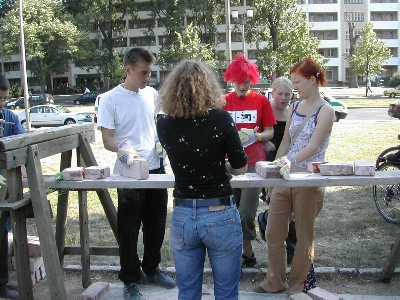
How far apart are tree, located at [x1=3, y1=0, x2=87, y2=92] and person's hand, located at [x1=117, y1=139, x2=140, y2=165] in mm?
44406

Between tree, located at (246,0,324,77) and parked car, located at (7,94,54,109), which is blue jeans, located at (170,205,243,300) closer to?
tree, located at (246,0,324,77)

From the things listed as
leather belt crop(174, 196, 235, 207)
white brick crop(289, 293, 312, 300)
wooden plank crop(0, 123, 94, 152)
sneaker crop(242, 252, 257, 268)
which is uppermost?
wooden plank crop(0, 123, 94, 152)

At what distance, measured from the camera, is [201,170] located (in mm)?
2611

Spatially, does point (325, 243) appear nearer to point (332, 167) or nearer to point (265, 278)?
point (265, 278)

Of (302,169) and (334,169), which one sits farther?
(302,169)

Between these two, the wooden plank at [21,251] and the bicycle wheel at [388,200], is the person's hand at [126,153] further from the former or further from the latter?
Result: the bicycle wheel at [388,200]

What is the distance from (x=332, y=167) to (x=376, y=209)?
10.8 feet

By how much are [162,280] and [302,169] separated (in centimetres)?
154

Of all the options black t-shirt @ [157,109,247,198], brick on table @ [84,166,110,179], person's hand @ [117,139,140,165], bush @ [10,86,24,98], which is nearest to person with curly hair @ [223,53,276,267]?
person's hand @ [117,139,140,165]

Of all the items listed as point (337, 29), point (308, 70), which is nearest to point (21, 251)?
point (308, 70)

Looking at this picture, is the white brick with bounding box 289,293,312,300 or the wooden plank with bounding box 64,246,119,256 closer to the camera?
the white brick with bounding box 289,293,312,300

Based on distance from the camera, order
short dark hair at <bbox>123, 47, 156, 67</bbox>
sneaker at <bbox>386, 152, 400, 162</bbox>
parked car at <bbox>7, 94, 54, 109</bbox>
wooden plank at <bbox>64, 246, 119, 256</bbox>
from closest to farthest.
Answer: short dark hair at <bbox>123, 47, 156, 67</bbox>, wooden plank at <bbox>64, 246, 119, 256</bbox>, sneaker at <bbox>386, 152, 400, 162</bbox>, parked car at <bbox>7, 94, 54, 109</bbox>

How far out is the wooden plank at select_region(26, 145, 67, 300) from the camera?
3363 millimetres

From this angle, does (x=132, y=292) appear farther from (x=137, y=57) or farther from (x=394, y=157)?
(x=394, y=157)
